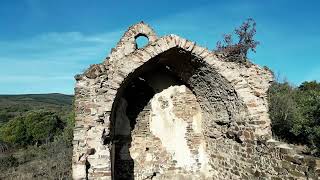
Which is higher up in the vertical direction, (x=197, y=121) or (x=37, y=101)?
(x=37, y=101)

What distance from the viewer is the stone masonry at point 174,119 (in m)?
6.11

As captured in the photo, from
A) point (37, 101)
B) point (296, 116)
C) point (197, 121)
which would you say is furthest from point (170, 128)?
point (37, 101)

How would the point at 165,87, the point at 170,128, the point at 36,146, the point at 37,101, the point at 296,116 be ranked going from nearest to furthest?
1. the point at 170,128
2. the point at 165,87
3. the point at 296,116
4. the point at 36,146
5. the point at 37,101

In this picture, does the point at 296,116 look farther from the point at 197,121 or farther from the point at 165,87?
the point at 165,87

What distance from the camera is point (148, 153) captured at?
7914 millimetres

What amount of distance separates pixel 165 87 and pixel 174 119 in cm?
78

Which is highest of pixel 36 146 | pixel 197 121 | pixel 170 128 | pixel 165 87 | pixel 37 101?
pixel 37 101

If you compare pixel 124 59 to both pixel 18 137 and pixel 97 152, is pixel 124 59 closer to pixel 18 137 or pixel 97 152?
pixel 97 152

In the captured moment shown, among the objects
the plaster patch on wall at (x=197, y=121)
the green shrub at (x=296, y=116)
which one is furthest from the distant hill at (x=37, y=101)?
the plaster patch on wall at (x=197, y=121)

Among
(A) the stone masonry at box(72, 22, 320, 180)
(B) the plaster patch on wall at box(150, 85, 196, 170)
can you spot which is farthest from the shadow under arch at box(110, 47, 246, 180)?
(B) the plaster patch on wall at box(150, 85, 196, 170)

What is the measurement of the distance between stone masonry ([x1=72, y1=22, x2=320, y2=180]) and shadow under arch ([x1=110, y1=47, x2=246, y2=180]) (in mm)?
23

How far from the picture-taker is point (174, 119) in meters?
8.06

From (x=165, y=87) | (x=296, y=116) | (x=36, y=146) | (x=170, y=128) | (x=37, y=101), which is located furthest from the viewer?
(x=37, y=101)

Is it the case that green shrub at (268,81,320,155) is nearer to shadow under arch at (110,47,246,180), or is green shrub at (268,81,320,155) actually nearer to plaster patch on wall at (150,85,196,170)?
plaster patch on wall at (150,85,196,170)
